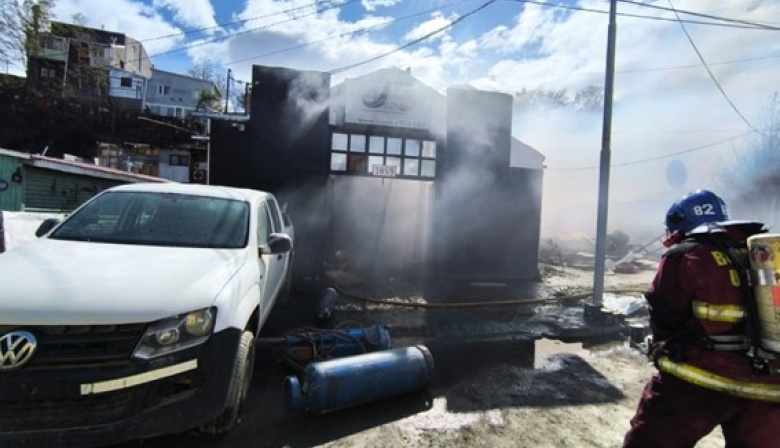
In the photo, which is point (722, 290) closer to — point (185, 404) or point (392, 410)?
point (392, 410)

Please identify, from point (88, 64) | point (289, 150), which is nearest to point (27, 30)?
point (88, 64)

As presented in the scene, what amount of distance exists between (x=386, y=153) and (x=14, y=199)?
31.3ft

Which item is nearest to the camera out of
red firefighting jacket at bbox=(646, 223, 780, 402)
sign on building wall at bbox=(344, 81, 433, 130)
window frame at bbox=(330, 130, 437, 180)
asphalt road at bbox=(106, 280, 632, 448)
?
red firefighting jacket at bbox=(646, 223, 780, 402)

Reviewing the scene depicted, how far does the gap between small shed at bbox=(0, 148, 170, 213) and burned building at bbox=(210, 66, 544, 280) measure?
5.68 metres

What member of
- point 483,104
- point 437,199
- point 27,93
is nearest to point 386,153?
point 437,199

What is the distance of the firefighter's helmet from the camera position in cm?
231

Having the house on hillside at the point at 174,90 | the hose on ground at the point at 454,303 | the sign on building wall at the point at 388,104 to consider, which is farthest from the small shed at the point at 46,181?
the house on hillside at the point at 174,90

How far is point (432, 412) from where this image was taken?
12.1 ft

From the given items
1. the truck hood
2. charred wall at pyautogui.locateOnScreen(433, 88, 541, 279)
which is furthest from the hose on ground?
the truck hood

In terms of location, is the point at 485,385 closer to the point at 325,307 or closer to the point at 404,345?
the point at 404,345

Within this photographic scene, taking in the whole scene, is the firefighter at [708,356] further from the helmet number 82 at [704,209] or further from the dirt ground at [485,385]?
the dirt ground at [485,385]

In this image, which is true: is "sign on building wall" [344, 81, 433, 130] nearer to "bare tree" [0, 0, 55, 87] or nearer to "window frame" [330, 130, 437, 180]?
"window frame" [330, 130, 437, 180]

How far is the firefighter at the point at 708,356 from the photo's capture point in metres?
1.98

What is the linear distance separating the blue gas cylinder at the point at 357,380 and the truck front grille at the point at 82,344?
4.53 ft
